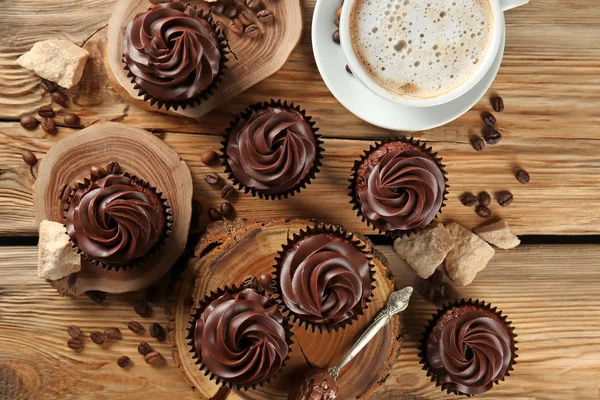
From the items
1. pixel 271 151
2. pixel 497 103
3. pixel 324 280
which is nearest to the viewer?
pixel 324 280

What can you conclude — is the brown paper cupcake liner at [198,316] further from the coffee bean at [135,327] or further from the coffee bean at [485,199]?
the coffee bean at [485,199]

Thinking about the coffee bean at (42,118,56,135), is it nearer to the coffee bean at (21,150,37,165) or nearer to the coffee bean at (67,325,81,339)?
the coffee bean at (21,150,37,165)

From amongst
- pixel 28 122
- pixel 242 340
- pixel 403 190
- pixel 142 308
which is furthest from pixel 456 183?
pixel 28 122

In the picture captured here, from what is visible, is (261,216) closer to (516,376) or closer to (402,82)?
(402,82)

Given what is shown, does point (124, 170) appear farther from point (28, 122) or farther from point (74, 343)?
point (74, 343)

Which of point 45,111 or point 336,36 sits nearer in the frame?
point 336,36

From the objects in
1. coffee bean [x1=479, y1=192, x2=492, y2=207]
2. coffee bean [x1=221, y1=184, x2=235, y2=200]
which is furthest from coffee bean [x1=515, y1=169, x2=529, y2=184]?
coffee bean [x1=221, y1=184, x2=235, y2=200]

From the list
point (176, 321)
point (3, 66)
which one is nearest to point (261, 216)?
point (176, 321)
